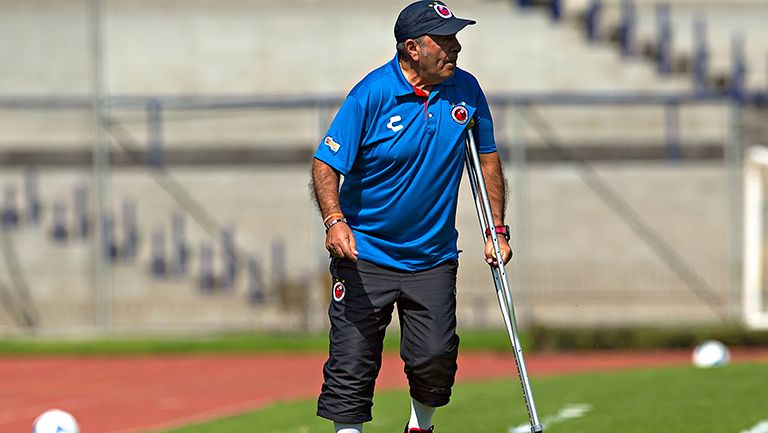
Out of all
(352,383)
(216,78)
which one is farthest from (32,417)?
(216,78)

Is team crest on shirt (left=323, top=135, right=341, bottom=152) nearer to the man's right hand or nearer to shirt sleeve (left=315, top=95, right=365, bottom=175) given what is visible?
shirt sleeve (left=315, top=95, right=365, bottom=175)

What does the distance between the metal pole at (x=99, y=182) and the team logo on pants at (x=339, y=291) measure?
47.7 ft

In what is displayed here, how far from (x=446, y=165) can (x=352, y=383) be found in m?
1.05

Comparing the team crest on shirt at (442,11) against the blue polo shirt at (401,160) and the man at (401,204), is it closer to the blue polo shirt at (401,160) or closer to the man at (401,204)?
the man at (401,204)

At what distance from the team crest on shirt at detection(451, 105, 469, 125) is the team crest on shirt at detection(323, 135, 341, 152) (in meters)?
0.55

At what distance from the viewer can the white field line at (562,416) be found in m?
9.86

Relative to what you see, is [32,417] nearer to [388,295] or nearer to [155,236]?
[388,295]

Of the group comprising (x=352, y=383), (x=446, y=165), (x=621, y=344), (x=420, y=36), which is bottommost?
(x=621, y=344)

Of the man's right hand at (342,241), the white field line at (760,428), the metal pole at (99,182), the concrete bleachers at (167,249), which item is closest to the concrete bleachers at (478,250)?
the concrete bleachers at (167,249)

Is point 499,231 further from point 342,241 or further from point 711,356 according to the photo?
point 711,356

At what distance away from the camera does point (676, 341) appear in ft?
61.0

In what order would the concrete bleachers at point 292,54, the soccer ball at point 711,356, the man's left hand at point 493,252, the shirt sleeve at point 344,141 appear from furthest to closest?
the concrete bleachers at point 292,54
the soccer ball at point 711,356
the man's left hand at point 493,252
the shirt sleeve at point 344,141

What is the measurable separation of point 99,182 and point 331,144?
15033 millimetres

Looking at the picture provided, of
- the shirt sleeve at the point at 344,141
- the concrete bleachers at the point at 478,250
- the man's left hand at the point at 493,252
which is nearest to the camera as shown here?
the shirt sleeve at the point at 344,141
